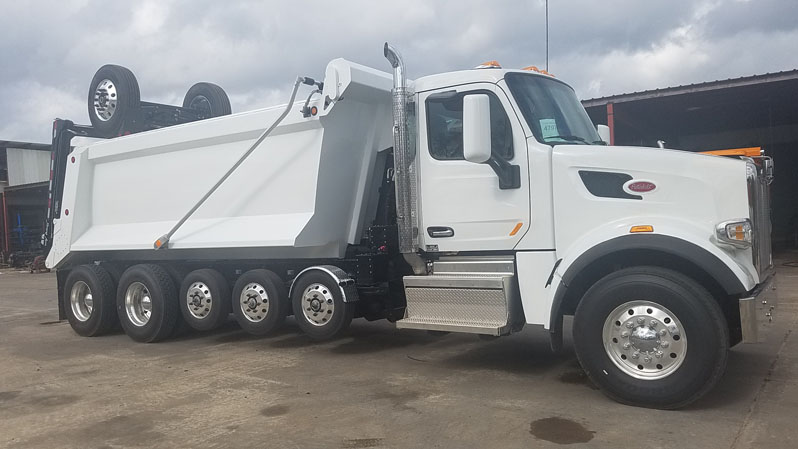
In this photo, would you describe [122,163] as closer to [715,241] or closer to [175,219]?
[175,219]

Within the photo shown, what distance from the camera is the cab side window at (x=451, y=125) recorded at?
5.51 metres

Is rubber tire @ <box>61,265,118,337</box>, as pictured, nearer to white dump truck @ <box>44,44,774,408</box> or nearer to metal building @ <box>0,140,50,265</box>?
white dump truck @ <box>44,44,774,408</box>

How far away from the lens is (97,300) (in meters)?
8.66

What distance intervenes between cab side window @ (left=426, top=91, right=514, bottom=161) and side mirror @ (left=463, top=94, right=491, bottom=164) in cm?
37

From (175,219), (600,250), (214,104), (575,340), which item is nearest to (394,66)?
(600,250)

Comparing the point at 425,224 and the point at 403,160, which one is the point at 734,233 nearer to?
the point at 425,224

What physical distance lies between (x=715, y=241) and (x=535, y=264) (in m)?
1.39

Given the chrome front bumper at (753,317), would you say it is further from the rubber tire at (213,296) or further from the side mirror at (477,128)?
the rubber tire at (213,296)

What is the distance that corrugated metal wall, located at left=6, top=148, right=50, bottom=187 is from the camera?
3288 cm

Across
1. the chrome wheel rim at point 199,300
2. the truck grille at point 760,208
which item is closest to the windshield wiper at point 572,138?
the truck grille at point 760,208

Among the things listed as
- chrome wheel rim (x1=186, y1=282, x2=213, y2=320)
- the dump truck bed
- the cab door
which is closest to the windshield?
the cab door

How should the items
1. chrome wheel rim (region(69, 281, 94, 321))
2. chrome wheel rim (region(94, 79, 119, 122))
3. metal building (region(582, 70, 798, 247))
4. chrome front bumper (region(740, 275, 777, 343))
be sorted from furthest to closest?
1. metal building (region(582, 70, 798, 247))
2. chrome wheel rim (region(69, 281, 94, 321))
3. chrome wheel rim (region(94, 79, 119, 122))
4. chrome front bumper (region(740, 275, 777, 343))

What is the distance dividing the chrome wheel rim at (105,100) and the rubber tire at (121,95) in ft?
0.17

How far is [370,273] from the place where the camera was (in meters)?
6.64
